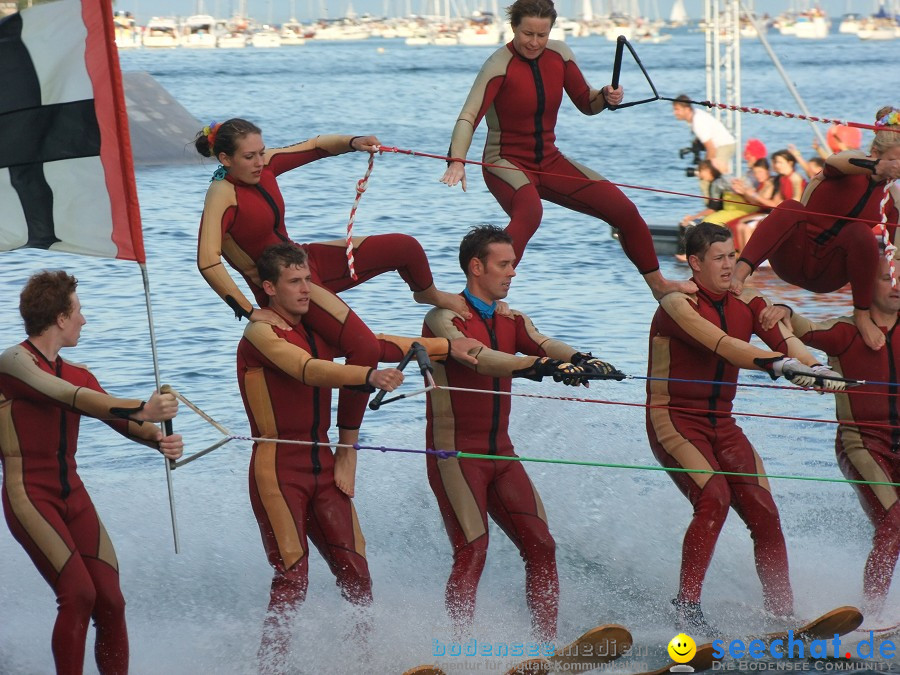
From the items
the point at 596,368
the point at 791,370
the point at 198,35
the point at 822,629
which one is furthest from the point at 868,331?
the point at 198,35

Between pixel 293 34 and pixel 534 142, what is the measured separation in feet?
406

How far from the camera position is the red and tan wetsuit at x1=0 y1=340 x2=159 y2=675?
516cm

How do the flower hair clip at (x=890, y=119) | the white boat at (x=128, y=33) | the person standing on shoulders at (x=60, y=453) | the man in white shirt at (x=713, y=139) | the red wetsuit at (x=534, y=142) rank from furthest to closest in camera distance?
the white boat at (x=128, y=33)
the man in white shirt at (x=713, y=139)
the red wetsuit at (x=534, y=142)
the flower hair clip at (x=890, y=119)
the person standing on shoulders at (x=60, y=453)

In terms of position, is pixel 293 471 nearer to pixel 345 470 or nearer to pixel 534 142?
pixel 345 470

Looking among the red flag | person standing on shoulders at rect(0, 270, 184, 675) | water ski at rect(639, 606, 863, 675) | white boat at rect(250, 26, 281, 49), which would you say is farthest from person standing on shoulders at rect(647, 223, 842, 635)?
white boat at rect(250, 26, 281, 49)

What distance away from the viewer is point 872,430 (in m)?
6.50

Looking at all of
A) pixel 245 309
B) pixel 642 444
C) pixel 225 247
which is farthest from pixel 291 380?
pixel 642 444

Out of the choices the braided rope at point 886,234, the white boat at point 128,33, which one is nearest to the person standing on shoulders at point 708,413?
the braided rope at point 886,234

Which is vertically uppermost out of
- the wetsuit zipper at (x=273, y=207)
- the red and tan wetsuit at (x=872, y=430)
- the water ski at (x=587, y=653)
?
the wetsuit zipper at (x=273, y=207)

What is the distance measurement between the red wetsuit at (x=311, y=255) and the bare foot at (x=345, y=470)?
0.15 metres

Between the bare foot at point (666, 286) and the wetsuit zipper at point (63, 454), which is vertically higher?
the bare foot at point (666, 286)

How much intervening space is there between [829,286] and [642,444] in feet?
9.71

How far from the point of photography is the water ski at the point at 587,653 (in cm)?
553

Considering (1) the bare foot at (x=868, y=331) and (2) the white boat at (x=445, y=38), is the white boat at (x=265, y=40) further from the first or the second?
(1) the bare foot at (x=868, y=331)
